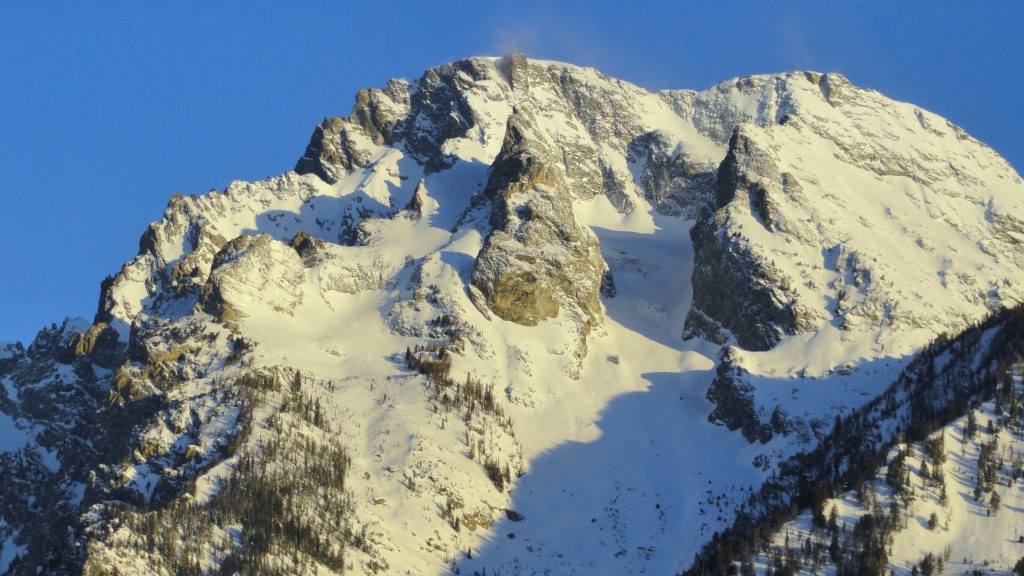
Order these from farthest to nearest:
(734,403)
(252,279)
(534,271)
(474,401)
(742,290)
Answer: (534,271), (742,290), (252,279), (734,403), (474,401)

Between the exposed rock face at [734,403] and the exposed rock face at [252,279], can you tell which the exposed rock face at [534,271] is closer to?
the exposed rock face at [734,403]

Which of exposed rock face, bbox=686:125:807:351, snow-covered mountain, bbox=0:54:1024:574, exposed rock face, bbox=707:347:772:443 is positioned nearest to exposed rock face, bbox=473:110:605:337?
snow-covered mountain, bbox=0:54:1024:574

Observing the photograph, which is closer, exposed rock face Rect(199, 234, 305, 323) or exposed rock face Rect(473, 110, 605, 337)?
exposed rock face Rect(199, 234, 305, 323)

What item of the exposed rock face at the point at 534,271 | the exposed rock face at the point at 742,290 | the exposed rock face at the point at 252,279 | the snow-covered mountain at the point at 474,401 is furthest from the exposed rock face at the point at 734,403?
the exposed rock face at the point at 252,279

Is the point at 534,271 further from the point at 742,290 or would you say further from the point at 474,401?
the point at 474,401

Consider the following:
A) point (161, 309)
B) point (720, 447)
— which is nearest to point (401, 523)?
point (720, 447)

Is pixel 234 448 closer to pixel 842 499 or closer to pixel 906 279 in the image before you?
pixel 842 499

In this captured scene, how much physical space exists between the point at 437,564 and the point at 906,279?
92.6 metres

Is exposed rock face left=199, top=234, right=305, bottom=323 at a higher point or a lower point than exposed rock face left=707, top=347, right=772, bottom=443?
higher

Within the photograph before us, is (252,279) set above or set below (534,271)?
below

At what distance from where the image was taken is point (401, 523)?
438ft

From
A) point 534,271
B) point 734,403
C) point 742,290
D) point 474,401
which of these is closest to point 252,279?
point 534,271

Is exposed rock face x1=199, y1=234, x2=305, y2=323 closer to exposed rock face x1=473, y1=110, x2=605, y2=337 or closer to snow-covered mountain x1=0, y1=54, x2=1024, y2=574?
snow-covered mountain x1=0, y1=54, x2=1024, y2=574

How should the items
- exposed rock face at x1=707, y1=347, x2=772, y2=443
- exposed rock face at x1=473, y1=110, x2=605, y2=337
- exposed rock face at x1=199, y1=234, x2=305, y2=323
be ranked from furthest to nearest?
exposed rock face at x1=473, y1=110, x2=605, y2=337 < exposed rock face at x1=199, y1=234, x2=305, y2=323 < exposed rock face at x1=707, y1=347, x2=772, y2=443
